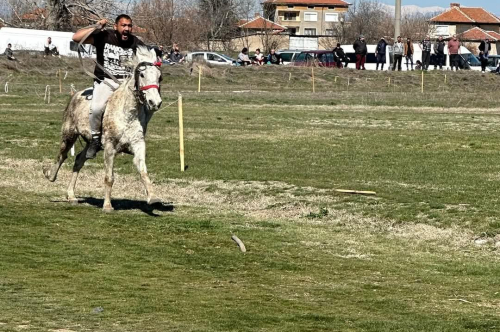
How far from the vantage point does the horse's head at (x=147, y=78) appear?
Result: 51.0ft

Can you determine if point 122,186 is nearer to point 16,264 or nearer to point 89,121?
point 89,121

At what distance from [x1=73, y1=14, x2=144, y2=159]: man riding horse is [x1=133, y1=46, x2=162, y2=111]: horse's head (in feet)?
1.02

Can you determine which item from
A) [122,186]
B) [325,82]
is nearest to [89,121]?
[122,186]

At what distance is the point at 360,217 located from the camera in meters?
17.1

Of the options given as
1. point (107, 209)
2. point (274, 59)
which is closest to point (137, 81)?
point (107, 209)

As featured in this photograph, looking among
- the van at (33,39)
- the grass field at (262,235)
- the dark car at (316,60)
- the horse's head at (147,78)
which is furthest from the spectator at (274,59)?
the horse's head at (147,78)

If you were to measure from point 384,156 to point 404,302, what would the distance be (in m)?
15.0

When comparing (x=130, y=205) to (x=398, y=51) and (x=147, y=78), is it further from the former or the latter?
(x=398, y=51)

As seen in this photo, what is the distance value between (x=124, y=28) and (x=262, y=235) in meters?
3.51

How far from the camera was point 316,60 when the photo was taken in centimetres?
7100

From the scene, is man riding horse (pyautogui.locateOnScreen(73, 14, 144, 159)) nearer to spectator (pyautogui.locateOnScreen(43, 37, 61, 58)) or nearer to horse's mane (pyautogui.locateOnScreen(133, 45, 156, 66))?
horse's mane (pyautogui.locateOnScreen(133, 45, 156, 66))

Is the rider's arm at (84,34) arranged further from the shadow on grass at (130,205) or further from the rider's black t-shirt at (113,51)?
the shadow on grass at (130,205)

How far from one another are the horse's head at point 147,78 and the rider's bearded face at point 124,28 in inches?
12.5

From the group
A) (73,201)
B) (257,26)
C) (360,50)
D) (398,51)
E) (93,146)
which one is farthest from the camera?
(257,26)
